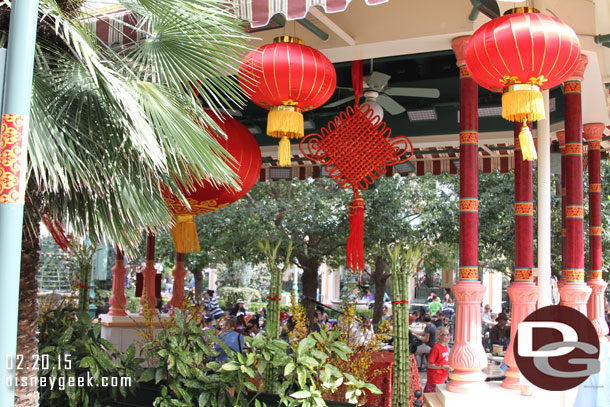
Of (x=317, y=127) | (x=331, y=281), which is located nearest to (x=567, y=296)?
(x=317, y=127)

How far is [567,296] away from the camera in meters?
5.74

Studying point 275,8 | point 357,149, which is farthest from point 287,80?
point 357,149

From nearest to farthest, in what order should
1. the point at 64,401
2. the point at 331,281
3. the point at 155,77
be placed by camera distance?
the point at 155,77
the point at 64,401
the point at 331,281

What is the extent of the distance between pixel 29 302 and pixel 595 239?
7361 millimetres

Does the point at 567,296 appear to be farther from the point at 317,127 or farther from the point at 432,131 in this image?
the point at 317,127

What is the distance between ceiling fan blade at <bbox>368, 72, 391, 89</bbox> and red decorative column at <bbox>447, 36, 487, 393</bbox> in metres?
1.27

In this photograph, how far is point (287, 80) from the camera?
425 centimetres

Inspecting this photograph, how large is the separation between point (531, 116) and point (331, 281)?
109ft

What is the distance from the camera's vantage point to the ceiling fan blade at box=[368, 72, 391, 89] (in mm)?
6246

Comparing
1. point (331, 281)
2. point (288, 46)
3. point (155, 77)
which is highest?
point (288, 46)

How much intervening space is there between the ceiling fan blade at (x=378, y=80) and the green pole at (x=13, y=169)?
15.4 ft

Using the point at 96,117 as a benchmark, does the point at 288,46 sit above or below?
above

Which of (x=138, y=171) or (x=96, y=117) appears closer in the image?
(x=96, y=117)

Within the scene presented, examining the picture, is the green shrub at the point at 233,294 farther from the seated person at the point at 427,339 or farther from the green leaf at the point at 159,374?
the green leaf at the point at 159,374
